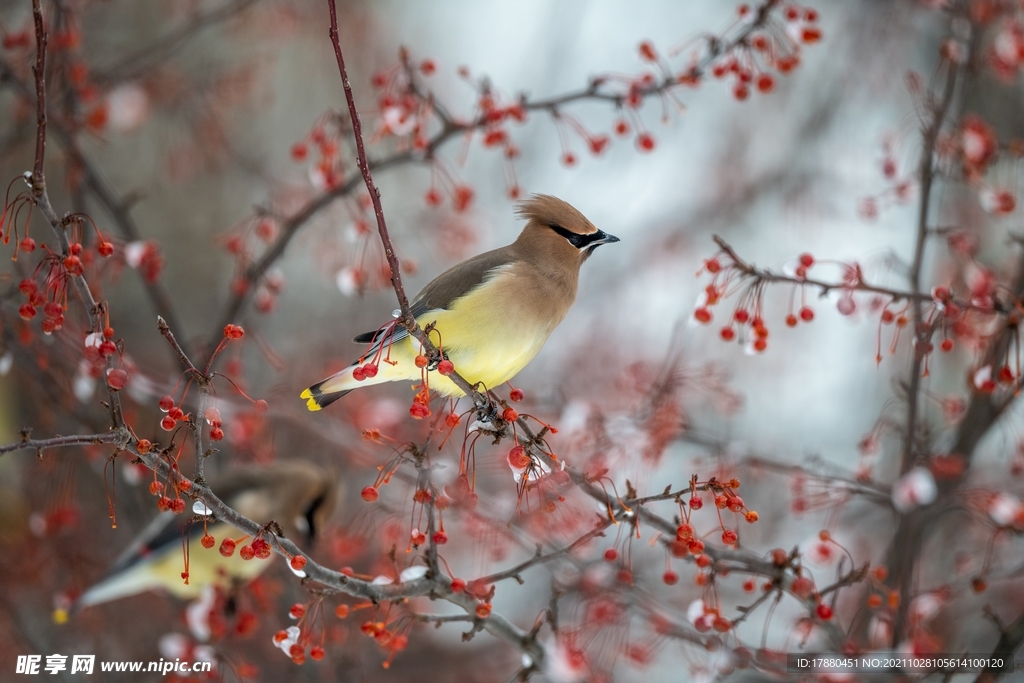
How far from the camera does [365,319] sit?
6.60m

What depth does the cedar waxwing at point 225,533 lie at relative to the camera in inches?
157

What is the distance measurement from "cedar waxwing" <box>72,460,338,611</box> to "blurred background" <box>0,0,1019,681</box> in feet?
0.53

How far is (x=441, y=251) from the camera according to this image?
478cm

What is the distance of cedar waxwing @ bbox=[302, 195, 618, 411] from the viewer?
2.68 m

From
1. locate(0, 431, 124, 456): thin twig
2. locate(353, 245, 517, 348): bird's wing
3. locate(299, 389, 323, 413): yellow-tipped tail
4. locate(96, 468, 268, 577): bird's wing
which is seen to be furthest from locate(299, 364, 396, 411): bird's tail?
locate(96, 468, 268, 577): bird's wing

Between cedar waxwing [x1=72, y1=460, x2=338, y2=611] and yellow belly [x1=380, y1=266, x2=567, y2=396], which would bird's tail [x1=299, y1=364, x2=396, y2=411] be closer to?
yellow belly [x1=380, y1=266, x2=567, y2=396]

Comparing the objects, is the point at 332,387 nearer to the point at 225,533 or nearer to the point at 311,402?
the point at 311,402

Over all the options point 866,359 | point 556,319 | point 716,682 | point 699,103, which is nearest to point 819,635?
point 716,682

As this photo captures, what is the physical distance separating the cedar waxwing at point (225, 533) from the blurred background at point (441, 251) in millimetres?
161

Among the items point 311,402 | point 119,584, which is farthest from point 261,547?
point 119,584

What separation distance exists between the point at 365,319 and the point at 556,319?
3.96 metres

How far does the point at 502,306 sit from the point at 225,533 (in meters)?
2.28

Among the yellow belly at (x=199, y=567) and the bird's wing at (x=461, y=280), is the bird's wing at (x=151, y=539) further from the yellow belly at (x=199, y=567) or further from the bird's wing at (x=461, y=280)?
the bird's wing at (x=461, y=280)

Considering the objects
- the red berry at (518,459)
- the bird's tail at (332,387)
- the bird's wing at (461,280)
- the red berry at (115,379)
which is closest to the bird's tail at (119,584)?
the bird's tail at (332,387)
